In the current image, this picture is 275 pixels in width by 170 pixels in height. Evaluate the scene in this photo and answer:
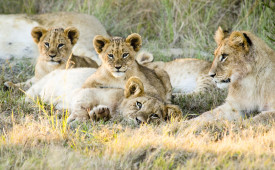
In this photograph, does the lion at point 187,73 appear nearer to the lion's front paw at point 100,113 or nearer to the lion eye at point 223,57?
the lion eye at point 223,57

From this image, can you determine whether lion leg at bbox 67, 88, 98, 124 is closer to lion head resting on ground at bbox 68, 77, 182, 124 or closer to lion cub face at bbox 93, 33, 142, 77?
lion head resting on ground at bbox 68, 77, 182, 124

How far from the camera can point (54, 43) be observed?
520 cm

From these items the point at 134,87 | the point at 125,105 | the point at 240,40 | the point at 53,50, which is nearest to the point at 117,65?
the point at 134,87

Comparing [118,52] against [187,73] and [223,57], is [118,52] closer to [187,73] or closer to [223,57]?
[223,57]

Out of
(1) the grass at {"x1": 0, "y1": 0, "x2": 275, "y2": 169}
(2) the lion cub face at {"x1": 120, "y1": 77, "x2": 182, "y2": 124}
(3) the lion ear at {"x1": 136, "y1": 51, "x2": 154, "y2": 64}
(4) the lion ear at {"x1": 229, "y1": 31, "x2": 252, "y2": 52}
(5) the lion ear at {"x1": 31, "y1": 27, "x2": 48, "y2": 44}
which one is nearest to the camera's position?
(1) the grass at {"x1": 0, "y1": 0, "x2": 275, "y2": 169}

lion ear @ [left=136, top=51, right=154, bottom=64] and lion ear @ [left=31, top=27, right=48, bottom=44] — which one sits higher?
lion ear @ [left=31, top=27, right=48, bottom=44]

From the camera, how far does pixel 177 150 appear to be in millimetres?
2977

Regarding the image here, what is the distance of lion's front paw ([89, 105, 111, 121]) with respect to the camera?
12.6ft

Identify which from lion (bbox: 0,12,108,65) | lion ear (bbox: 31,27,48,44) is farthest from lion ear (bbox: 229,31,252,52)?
lion (bbox: 0,12,108,65)

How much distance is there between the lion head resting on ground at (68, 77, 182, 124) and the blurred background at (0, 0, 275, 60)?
290 centimetres

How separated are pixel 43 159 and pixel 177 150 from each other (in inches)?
33.4

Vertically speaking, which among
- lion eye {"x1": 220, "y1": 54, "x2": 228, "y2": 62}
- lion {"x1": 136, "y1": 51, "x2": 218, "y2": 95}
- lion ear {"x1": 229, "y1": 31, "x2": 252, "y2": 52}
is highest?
lion ear {"x1": 229, "y1": 31, "x2": 252, "y2": 52}

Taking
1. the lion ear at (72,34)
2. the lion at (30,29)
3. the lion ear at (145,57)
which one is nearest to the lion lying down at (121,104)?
the lion ear at (72,34)

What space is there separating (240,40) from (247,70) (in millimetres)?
267
